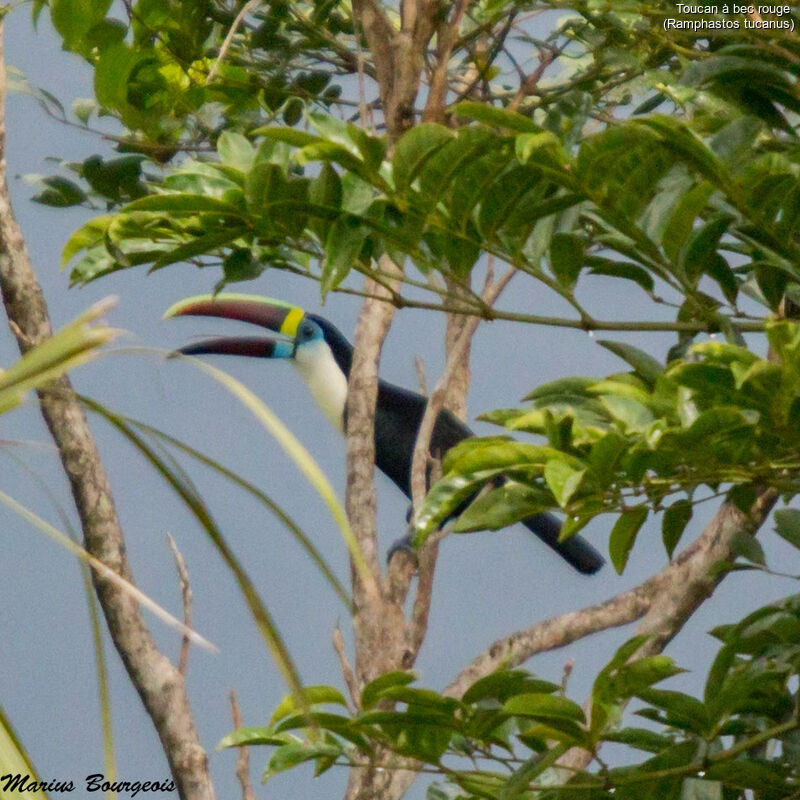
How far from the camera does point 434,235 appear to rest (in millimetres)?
916

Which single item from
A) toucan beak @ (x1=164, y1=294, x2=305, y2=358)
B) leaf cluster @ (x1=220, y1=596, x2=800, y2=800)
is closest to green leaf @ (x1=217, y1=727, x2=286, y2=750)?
leaf cluster @ (x1=220, y1=596, x2=800, y2=800)

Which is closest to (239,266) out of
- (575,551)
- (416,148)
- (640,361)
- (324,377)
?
(416,148)

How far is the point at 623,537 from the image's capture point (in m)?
0.86

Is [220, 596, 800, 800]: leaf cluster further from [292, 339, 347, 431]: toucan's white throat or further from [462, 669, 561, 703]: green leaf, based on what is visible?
[292, 339, 347, 431]: toucan's white throat

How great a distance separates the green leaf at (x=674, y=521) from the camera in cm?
91

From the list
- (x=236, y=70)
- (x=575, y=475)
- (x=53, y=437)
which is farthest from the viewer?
(x=236, y=70)

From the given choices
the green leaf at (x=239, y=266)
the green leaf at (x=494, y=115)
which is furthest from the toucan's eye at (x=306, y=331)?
the green leaf at (x=494, y=115)

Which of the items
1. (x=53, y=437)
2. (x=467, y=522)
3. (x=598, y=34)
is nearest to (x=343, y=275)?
(x=467, y=522)

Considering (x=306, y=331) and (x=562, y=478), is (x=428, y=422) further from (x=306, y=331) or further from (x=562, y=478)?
(x=306, y=331)

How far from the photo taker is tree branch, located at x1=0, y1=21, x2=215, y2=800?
51.9 inches

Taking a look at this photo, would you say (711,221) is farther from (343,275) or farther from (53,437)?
(53,437)

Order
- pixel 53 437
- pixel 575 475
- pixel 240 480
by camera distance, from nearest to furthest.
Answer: pixel 240 480, pixel 575 475, pixel 53 437

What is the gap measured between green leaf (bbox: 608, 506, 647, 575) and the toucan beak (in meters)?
1.77

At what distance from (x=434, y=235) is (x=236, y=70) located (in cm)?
79
